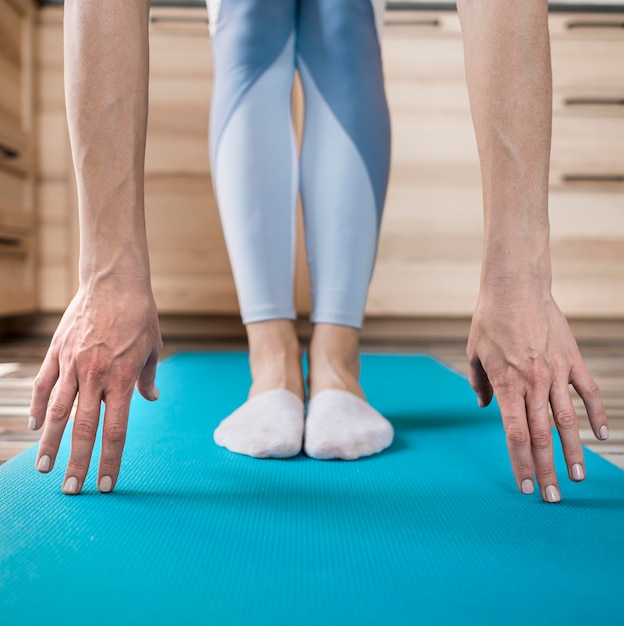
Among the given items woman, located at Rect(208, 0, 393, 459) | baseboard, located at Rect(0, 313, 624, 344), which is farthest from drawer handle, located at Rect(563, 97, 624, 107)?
woman, located at Rect(208, 0, 393, 459)

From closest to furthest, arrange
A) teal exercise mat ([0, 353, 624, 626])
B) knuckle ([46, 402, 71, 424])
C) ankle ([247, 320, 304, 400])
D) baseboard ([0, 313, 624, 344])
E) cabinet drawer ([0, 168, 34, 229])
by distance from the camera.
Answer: teal exercise mat ([0, 353, 624, 626]) → knuckle ([46, 402, 71, 424]) → ankle ([247, 320, 304, 400]) → cabinet drawer ([0, 168, 34, 229]) → baseboard ([0, 313, 624, 344])

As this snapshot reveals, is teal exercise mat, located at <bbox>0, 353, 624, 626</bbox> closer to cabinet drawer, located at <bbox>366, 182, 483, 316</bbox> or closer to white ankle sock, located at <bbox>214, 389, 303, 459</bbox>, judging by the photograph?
white ankle sock, located at <bbox>214, 389, 303, 459</bbox>

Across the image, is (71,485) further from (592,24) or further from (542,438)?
(592,24)

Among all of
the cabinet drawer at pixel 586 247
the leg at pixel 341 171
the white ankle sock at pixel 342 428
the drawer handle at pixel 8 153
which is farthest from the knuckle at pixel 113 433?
the cabinet drawer at pixel 586 247

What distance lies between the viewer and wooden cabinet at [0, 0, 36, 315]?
1.90m

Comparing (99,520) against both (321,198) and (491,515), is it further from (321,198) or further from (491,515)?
(321,198)

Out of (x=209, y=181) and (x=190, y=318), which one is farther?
(x=190, y=318)

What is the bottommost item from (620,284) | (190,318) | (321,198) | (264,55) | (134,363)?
(190,318)

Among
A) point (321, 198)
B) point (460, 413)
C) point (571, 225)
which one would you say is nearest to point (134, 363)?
point (321, 198)

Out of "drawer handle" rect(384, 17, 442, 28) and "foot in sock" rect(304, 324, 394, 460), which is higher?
"drawer handle" rect(384, 17, 442, 28)

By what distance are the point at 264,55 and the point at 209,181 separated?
122 centimetres

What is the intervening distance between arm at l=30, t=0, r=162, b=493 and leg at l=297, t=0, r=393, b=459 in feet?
1.12

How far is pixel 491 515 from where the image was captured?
0.57 metres

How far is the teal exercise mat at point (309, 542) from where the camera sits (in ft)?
1.34
